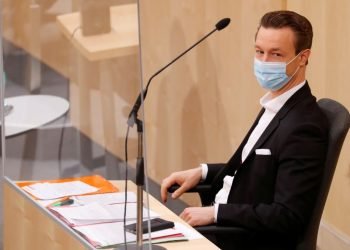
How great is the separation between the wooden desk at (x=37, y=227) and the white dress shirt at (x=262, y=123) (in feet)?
1.11

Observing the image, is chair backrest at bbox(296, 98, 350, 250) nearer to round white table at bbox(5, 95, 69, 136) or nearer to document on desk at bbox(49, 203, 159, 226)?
document on desk at bbox(49, 203, 159, 226)

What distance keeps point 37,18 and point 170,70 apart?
2.65 metres

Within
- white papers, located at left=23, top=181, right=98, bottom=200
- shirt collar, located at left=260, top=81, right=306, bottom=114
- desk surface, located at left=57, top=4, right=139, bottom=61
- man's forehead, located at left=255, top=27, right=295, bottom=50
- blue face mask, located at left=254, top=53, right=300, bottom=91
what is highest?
desk surface, located at left=57, top=4, right=139, bottom=61

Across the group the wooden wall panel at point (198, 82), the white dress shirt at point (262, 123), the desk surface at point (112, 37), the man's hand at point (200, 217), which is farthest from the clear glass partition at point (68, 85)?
the wooden wall panel at point (198, 82)

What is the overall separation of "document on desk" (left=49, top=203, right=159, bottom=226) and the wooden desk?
1.1 inches

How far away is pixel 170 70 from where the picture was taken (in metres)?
5.55

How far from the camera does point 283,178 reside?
310 centimetres

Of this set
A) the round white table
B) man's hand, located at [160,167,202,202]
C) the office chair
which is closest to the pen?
the round white table

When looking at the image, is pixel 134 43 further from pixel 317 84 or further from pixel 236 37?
pixel 236 37

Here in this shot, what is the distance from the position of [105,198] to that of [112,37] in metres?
0.62

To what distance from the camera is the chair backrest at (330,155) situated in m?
3.06

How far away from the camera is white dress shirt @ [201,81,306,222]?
128 inches

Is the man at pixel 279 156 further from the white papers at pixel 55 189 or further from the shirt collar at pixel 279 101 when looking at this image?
the white papers at pixel 55 189

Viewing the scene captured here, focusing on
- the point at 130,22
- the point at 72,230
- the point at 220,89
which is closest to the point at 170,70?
the point at 220,89
